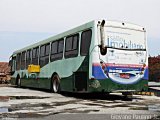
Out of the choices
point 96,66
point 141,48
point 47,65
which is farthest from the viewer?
point 47,65

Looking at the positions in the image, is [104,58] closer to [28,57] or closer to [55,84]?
[55,84]

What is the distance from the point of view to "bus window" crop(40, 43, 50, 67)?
18.0 metres

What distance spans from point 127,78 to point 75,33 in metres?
2.99

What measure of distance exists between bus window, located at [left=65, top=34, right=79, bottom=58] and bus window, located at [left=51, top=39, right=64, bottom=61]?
0.70 m

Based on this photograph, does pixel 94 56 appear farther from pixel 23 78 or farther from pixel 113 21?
pixel 23 78

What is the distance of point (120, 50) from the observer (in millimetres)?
13336

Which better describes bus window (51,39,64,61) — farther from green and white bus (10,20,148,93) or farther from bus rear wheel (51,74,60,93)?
bus rear wheel (51,74,60,93)

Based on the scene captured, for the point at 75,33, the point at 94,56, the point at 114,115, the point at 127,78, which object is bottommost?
the point at 114,115

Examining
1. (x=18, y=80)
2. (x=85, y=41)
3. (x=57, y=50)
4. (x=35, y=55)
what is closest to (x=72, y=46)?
(x=85, y=41)

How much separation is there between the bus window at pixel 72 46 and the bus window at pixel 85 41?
1.74ft

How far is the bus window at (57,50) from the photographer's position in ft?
52.5

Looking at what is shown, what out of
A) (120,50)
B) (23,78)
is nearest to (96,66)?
(120,50)

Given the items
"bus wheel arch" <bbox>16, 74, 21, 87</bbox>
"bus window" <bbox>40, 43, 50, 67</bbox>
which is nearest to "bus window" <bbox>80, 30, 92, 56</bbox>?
"bus window" <bbox>40, 43, 50, 67</bbox>

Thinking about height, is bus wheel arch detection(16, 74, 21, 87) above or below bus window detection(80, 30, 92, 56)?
below
